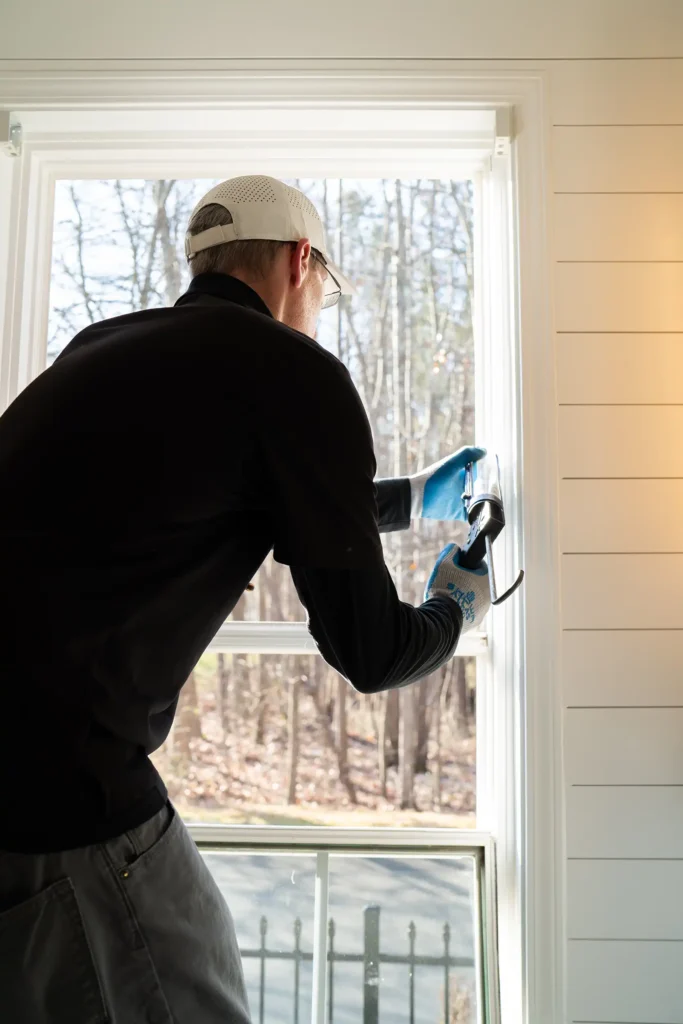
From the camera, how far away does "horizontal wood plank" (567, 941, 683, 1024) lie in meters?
1.51

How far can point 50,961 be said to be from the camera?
893 mm

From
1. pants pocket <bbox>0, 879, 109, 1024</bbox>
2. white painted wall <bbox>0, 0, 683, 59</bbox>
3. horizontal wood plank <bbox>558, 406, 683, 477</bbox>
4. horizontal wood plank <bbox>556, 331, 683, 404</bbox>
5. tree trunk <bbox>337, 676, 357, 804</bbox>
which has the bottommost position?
pants pocket <bbox>0, 879, 109, 1024</bbox>

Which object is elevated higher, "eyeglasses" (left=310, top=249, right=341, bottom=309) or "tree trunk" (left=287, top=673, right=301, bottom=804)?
"eyeglasses" (left=310, top=249, right=341, bottom=309)

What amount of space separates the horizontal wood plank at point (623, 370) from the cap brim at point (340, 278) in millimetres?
436

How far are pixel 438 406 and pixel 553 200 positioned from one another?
18.1 inches

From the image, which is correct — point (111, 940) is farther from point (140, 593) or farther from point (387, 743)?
point (387, 743)

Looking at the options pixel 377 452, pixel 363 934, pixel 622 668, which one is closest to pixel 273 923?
pixel 363 934

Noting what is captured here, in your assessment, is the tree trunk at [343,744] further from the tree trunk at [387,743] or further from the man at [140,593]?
the man at [140,593]

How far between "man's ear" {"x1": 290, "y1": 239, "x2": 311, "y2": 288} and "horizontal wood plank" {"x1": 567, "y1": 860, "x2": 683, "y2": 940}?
1.11 m

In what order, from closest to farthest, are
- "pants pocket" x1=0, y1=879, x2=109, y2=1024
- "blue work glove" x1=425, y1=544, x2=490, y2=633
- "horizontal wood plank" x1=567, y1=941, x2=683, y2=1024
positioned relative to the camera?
1. "pants pocket" x1=0, y1=879, x2=109, y2=1024
2. "blue work glove" x1=425, y1=544, x2=490, y2=633
3. "horizontal wood plank" x1=567, y1=941, x2=683, y2=1024

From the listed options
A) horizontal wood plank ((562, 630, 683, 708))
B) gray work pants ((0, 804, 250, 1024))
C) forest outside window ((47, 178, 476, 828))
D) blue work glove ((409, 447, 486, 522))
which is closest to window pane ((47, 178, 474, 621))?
forest outside window ((47, 178, 476, 828))

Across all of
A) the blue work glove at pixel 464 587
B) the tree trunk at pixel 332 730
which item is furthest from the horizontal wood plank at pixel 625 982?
the blue work glove at pixel 464 587

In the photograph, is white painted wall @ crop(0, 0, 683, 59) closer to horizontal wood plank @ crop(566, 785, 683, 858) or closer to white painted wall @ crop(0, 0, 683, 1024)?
white painted wall @ crop(0, 0, 683, 1024)

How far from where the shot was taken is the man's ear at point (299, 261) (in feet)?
4.00
